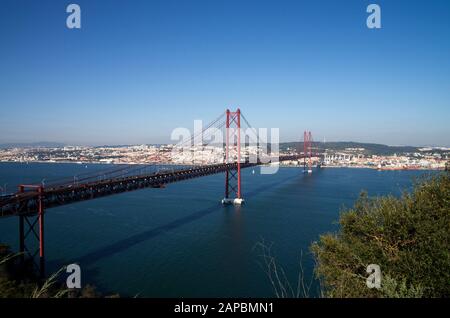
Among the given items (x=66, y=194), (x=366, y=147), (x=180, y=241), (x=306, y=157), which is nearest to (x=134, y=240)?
(x=180, y=241)

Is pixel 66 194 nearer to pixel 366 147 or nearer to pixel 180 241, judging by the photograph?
pixel 180 241

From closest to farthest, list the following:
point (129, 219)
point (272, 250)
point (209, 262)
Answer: point (209, 262), point (272, 250), point (129, 219)

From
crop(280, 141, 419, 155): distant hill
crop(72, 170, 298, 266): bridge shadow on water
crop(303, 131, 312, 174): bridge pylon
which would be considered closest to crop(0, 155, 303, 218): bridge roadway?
crop(72, 170, 298, 266): bridge shadow on water

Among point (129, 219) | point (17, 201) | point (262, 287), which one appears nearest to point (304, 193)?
point (129, 219)
